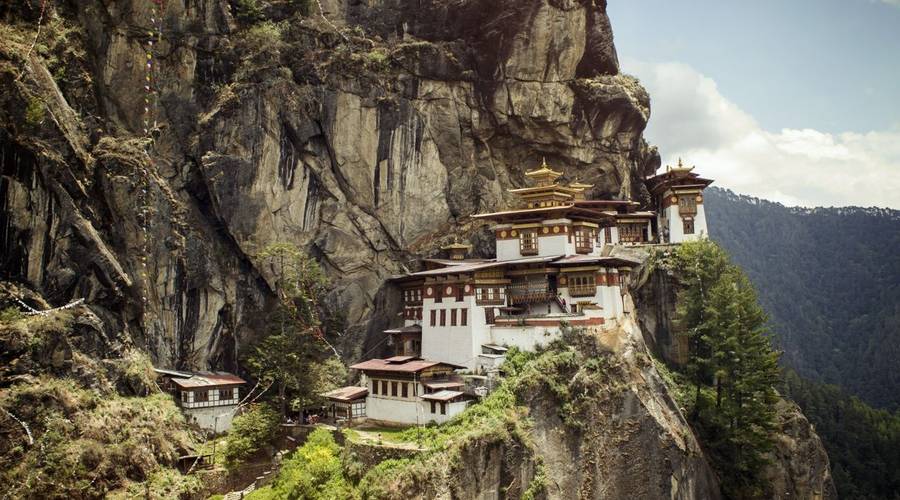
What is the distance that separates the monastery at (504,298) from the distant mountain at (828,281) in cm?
6140

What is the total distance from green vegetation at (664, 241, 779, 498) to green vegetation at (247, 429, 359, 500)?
877 inches

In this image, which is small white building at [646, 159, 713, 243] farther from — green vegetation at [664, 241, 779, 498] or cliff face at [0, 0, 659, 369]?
green vegetation at [664, 241, 779, 498]

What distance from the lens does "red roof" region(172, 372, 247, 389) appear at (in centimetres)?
3884

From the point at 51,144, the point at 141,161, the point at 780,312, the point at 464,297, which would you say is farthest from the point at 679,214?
the point at 780,312

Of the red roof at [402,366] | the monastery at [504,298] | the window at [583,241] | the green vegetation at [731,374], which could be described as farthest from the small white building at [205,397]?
the green vegetation at [731,374]

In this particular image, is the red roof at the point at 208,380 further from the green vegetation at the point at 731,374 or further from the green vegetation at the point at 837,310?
the green vegetation at the point at 837,310

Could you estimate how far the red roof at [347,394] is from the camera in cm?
3788

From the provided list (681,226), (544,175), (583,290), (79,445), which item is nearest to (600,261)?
(583,290)

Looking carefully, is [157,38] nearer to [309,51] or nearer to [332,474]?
[309,51]

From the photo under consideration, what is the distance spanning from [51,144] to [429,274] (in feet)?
68.1

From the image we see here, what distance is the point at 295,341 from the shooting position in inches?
1644

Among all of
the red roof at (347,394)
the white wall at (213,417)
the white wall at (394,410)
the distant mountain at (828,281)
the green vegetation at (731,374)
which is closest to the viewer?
the white wall at (394,410)

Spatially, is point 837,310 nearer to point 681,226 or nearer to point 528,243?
point 681,226

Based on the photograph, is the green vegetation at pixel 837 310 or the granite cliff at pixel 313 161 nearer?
the granite cliff at pixel 313 161
